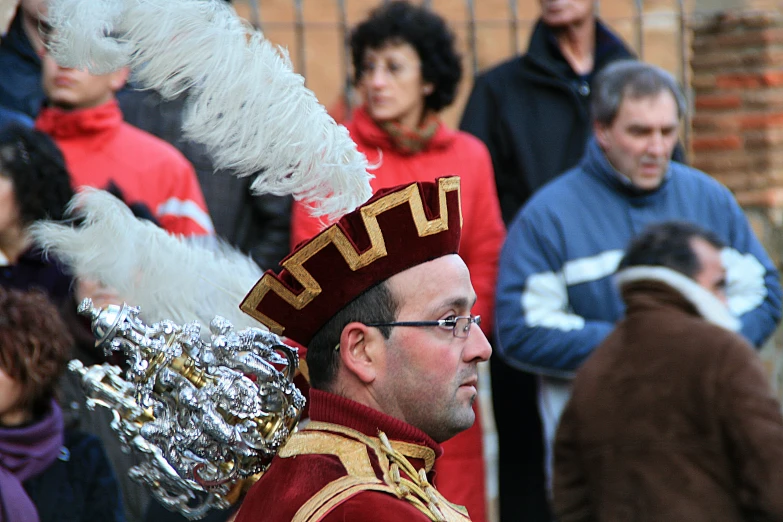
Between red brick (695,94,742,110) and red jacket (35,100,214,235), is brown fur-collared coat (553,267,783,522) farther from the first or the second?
red brick (695,94,742,110)

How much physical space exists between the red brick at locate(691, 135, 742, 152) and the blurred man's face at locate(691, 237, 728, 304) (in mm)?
2790

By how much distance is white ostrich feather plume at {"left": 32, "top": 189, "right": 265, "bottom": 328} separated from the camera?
10.4 feet

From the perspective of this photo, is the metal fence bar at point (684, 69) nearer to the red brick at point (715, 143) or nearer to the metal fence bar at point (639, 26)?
the red brick at point (715, 143)

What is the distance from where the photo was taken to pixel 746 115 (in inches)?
268

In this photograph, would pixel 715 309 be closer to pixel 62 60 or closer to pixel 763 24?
pixel 62 60

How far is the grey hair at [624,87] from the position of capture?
500 cm

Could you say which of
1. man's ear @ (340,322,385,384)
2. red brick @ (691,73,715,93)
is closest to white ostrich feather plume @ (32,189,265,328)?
man's ear @ (340,322,385,384)

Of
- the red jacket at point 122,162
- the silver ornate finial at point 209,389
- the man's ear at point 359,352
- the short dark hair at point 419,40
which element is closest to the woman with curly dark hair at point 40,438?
the red jacket at point 122,162

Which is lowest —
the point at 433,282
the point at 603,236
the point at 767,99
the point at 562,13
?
the point at 603,236

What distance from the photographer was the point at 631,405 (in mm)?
3859

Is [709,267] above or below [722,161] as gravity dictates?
above

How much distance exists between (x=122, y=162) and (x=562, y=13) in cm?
209

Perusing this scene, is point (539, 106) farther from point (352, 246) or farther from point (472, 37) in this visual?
point (352, 246)

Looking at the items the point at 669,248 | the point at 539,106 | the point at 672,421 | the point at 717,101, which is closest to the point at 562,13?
the point at 539,106
